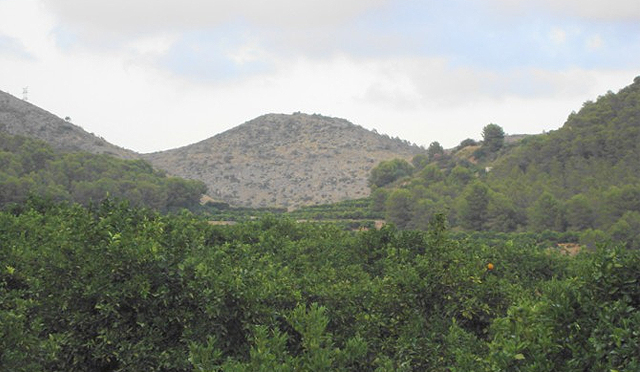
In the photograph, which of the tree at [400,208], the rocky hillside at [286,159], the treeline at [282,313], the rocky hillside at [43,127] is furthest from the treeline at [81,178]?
the treeline at [282,313]

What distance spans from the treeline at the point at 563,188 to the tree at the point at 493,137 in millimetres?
18018

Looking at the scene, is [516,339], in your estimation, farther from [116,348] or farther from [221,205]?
[221,205]

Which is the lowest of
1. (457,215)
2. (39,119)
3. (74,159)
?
(457,215)

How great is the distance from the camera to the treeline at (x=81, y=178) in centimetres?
7062

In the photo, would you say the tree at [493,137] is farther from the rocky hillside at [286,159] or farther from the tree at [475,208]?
the tree at [475,208]

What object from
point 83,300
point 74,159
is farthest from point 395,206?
point 83,300

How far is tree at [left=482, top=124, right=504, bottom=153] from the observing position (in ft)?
356

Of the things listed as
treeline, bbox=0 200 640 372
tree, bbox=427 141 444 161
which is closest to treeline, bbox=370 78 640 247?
tree, bbox=427 141 444 161

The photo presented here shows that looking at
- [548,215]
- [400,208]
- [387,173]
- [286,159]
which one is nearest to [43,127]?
[286,159]

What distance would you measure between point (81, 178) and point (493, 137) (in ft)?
229

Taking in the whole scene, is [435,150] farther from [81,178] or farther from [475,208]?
[81,178]

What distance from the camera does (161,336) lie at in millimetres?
10719

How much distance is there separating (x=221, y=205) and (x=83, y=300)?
95151mm

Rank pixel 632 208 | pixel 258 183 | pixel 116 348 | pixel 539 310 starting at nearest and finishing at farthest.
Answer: pixel 539 310 < pixel 116 348 < pixel 632 208 < pixel 258 183
